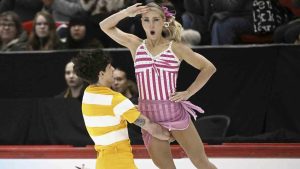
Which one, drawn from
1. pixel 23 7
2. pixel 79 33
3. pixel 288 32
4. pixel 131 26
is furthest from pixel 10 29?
pixel 288 32

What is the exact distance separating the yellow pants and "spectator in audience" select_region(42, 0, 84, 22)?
4.11 metres

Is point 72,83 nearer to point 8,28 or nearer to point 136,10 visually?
point 8,28

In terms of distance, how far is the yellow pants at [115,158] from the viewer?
4418mm

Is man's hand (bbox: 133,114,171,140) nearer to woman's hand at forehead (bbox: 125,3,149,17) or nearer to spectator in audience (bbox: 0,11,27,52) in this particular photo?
woman's hand at forehead (bbox: 125,3,149,17)

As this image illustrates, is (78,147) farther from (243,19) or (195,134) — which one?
(243,19)

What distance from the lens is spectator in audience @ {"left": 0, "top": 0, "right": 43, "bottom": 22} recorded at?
880cm

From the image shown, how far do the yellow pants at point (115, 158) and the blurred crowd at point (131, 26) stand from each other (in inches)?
115

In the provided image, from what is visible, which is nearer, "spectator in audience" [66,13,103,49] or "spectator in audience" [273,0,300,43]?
"spectator in audience" [273,0,300,43]

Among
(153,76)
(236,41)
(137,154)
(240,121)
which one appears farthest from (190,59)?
(236,41)

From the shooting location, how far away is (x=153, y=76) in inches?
189

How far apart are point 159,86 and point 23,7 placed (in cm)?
451

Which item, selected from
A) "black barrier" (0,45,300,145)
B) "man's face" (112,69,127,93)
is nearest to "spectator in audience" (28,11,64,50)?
"black barrier" (0,45,300,145)

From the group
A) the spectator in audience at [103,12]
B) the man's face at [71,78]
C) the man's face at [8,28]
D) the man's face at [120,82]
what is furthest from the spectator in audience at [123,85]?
the man's face at [8,28]

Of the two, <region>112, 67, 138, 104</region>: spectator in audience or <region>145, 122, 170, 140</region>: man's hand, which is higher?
<region>145, 122, 170, 140</region>: man's hand
